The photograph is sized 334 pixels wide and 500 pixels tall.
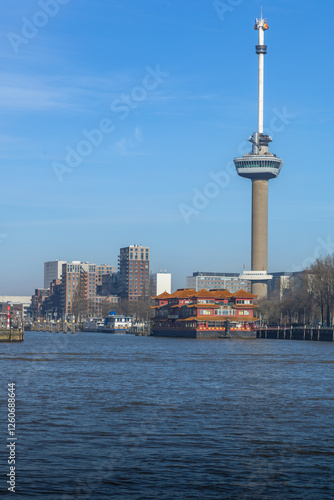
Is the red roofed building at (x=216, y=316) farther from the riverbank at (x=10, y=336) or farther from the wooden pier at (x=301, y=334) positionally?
the riverbank at (x=10, y=336)

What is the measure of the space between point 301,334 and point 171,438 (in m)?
150

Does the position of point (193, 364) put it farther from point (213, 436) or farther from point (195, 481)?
point (195, 481)

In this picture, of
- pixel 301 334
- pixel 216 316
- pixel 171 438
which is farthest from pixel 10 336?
pixel 171 438

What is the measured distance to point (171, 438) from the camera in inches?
1252

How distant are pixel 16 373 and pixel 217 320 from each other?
118 metres

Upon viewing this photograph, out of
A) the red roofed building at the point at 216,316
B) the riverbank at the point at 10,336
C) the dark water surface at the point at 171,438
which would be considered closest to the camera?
the dark water surface at the point at 171,438

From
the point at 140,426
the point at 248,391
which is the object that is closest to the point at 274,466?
the point at 140,426

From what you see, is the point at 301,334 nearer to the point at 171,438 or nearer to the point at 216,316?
the point at 216,316

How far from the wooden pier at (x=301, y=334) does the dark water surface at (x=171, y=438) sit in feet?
350

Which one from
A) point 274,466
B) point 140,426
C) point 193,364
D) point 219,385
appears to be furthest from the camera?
point 193,364

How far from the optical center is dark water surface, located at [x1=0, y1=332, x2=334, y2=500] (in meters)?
24.1

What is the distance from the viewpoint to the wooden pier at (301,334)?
16300 cm

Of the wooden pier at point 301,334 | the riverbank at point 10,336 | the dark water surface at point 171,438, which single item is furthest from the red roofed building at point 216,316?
the dark water surface at point 171,438

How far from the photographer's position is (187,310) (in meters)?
184
